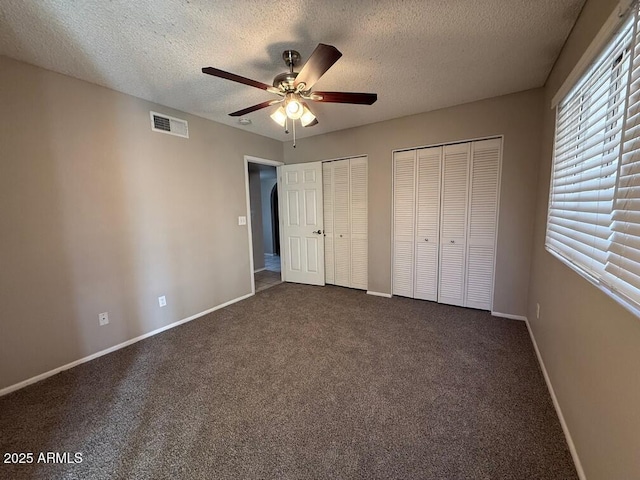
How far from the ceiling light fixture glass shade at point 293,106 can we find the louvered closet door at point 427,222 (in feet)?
6.59

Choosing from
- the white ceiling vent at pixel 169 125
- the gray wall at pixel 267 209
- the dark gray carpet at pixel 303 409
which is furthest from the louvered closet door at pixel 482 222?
the gray wall at pixel 267 209

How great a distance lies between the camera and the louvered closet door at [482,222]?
2918 mm

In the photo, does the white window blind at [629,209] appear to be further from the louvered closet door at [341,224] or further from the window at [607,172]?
the louvered closet door at [341,224]

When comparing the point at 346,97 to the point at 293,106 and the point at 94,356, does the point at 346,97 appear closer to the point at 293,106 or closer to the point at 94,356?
the point at 293,106

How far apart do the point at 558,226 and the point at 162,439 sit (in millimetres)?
2987

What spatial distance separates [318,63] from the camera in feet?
5.04

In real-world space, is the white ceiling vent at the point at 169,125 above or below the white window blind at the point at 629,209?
above

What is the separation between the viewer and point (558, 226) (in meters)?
1.88

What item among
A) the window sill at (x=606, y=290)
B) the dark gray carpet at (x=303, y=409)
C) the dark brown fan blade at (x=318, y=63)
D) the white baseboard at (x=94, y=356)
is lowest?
the dark gray carpet at (x=303, y=409)

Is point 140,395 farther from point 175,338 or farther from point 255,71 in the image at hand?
point 255,71

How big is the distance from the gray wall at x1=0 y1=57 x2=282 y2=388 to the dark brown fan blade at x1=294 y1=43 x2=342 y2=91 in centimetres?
190

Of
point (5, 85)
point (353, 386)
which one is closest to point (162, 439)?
point (353, 386)

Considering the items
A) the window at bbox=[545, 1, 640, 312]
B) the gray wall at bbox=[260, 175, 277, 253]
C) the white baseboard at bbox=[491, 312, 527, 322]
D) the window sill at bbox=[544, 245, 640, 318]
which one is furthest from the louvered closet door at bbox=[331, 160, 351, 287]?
the gray wall at bbox=[260, 175, 277, 253]

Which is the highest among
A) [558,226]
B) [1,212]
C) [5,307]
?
[1,212]
